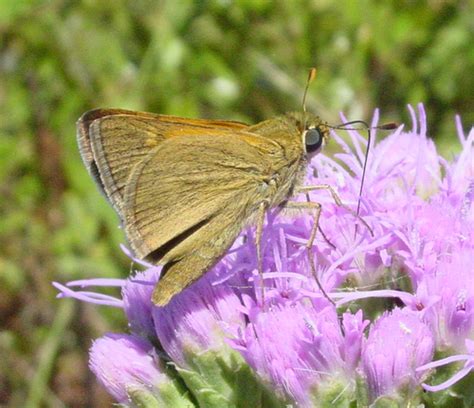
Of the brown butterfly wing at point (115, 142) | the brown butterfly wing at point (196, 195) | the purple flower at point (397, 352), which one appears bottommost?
the purple flower at point (397, 352)

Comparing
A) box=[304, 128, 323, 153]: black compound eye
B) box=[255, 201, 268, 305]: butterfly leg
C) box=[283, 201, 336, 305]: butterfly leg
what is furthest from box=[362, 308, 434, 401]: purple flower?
box=[304, 128, 323, 153]: black compound eye

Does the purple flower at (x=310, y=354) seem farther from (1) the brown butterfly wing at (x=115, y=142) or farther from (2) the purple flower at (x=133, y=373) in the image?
(1) the brown butterfly wing at (x=115, y=142)

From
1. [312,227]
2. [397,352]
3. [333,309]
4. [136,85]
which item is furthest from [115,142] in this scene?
[136,85]

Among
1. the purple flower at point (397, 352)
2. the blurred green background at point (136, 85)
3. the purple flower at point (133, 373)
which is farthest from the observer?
the blurred green background at point (136, 85)

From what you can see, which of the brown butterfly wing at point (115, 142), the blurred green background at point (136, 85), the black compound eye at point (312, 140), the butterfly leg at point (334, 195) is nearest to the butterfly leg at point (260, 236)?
the butterfly leg at point (334, 195)

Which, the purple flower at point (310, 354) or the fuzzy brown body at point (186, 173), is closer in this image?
the purple flower at point (310, 354)

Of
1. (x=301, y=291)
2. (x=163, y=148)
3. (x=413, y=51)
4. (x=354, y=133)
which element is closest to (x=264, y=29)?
(x=413, y=51)

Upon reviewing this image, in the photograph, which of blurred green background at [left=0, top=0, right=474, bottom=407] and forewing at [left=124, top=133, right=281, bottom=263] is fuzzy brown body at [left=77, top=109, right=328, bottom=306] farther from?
blurred green background at [left=0, top=0, right=474, bottom=407]
